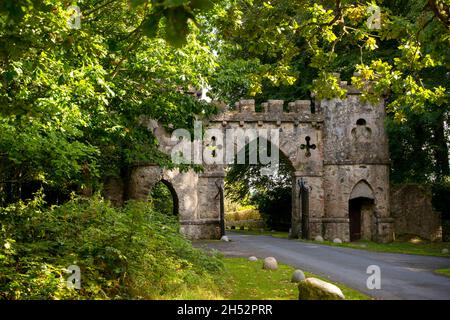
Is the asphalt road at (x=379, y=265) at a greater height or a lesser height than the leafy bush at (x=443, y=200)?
lesser

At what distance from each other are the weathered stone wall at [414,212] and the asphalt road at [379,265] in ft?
25.3

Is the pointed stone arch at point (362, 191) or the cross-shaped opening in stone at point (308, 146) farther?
the cross-shaped opening in stone at point (308, 146)

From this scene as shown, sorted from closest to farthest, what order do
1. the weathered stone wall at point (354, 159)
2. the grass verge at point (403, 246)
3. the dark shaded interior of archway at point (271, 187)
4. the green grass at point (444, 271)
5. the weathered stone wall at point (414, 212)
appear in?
the green grass at point (444, 271), the grass verge at point (403, 246), the weathered stone wall at point (414, 212), the weathered stone wall at point (354, 159), the dark shaded interior of archway at point (271, 187)

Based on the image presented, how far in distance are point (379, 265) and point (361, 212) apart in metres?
11.7

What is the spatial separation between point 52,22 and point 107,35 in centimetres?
512

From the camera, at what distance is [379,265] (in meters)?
12.9

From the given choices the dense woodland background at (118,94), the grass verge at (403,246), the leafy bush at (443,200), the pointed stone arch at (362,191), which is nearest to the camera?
the dense woodland background at (118,94)

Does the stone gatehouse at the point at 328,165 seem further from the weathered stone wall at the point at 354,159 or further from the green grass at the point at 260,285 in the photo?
the green grass at the point at 260,285

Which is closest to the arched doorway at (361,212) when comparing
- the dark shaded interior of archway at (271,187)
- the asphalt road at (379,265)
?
the dark shaded interior of archway at (271,187)

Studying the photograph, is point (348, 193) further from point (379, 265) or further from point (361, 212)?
point (379, 265)

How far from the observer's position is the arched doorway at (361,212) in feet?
77.3

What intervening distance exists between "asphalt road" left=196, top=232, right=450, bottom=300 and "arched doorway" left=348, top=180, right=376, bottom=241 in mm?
7374

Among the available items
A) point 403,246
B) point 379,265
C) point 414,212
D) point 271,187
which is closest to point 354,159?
point 414,212

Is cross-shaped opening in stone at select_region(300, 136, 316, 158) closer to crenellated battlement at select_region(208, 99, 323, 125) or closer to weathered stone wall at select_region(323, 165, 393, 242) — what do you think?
crenellated battlement at select_region(208, 99, 323, 125)
